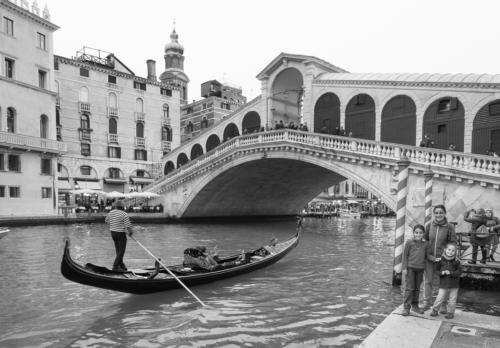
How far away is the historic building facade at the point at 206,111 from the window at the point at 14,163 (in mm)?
19258

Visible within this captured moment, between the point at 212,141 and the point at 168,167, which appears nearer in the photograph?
the point at 212,141

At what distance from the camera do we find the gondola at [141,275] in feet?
18.6

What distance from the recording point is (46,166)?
789 inches

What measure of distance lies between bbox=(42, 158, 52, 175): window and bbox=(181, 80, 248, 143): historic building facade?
57.9 feet

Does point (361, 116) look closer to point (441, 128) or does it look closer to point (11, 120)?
point (441, 128)

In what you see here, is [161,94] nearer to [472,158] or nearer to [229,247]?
[229,247]

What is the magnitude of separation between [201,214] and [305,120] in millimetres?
8352

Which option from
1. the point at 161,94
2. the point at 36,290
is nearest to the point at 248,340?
the point at 36,290

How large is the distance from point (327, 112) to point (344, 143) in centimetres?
372

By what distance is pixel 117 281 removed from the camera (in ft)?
19.5

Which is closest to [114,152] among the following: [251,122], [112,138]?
[112,138]

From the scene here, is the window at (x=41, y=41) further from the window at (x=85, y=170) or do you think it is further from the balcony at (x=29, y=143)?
the window at (x=85, y=170)

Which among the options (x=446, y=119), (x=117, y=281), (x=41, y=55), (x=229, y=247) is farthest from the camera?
(x=41, y=55)

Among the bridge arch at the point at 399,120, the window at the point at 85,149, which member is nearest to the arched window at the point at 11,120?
the window at the point at 85,149
